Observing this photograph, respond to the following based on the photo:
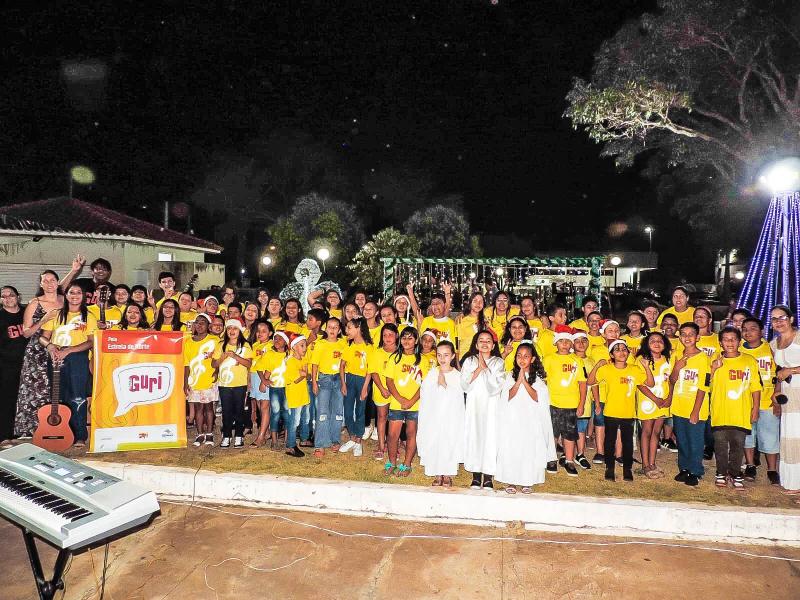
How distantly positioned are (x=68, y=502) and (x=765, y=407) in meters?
5.81

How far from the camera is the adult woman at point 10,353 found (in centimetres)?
611

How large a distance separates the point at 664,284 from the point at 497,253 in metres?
15.7

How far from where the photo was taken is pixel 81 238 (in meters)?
14.7

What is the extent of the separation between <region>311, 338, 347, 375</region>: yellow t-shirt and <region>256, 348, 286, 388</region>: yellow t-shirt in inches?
13.2

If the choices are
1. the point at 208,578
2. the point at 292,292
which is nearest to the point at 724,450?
the point at 208,578

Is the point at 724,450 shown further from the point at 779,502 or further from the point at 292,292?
the point at 292,292

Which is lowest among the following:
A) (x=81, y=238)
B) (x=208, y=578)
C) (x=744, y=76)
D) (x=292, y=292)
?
(x=208, y=578)

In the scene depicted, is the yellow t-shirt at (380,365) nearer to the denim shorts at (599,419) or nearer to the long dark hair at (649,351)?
the denim shorts at (599,419)

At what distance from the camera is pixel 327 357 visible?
234 inches

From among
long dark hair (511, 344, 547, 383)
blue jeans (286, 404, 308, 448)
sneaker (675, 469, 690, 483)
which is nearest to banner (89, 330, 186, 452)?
blue jeans (286, 404, 308, 448)

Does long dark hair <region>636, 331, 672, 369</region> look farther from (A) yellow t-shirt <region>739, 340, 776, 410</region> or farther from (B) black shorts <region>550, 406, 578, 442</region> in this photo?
(B) black shorts <region>550, 406, 578, 442</region>

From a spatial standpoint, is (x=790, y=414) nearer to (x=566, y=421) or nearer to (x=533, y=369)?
(x=566, y=421)

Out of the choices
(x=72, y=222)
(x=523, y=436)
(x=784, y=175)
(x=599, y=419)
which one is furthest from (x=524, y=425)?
(x=72, y=222)

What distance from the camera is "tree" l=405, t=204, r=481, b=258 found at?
106 feet
